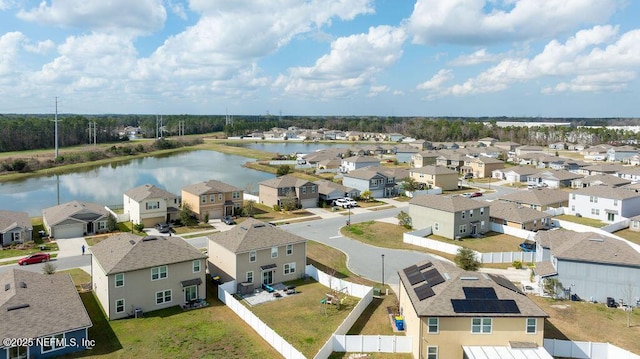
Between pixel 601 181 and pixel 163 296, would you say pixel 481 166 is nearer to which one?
pixel 601 181

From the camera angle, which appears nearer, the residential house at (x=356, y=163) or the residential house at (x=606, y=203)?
the residential house at (x=606, y=203)

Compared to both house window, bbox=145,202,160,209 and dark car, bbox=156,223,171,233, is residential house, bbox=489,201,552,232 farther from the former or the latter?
house window, bbox=145,202,160,209

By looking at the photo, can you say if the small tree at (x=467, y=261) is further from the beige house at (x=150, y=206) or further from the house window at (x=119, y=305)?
the beige house at (x=150, y=206)

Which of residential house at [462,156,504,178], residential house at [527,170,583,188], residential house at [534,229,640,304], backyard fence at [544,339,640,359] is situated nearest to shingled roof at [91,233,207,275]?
backyard fence at [544,339,640,359]

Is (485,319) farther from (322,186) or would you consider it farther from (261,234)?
(322,186)

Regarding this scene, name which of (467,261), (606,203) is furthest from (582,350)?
(606,203)

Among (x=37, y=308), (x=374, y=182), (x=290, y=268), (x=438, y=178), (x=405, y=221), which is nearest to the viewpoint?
(x=37, y=308)

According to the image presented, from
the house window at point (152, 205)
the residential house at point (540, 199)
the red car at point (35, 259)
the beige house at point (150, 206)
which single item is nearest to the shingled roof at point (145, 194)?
the beige house at point (150, 206)
